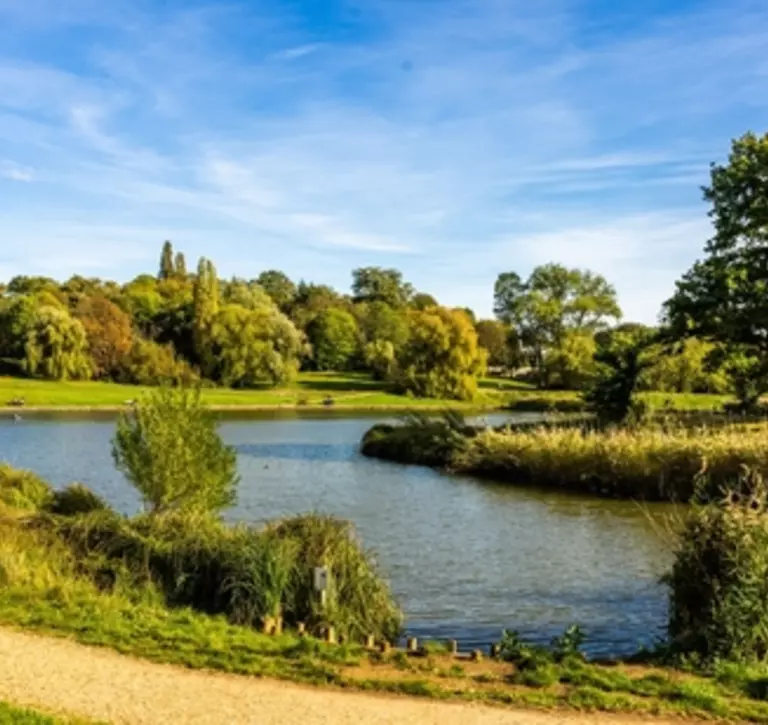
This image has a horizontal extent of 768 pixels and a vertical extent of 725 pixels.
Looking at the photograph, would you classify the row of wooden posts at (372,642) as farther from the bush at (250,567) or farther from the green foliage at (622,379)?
the green foliage at (622,379)

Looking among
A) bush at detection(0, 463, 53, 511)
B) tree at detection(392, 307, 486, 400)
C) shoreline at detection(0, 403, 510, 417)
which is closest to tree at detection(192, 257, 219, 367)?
shoreline at detection(0, 403, 510, 417)

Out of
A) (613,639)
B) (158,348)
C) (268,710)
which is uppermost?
(158,348)

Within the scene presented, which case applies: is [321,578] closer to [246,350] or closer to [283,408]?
[283,408]

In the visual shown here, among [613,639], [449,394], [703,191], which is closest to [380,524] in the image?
[613,639]

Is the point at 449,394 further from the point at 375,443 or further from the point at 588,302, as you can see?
the point at 375,443

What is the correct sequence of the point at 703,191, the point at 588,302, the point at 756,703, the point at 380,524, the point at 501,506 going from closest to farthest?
the point at 756,703
the point at 380,524
the point at 501,506
the point at 703,191
the point at 588,302

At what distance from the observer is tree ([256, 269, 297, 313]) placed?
12017cm

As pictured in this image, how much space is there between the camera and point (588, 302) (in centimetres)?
10062

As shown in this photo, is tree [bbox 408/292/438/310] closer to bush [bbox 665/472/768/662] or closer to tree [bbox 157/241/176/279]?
tree [bbox 157/241/176/279]

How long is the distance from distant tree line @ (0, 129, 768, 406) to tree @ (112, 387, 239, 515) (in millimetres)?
24533

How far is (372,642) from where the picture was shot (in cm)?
1043

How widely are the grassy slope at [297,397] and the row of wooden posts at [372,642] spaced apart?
52.5 m

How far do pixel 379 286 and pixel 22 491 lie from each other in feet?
406

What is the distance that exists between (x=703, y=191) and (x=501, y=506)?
17144 millimetres
